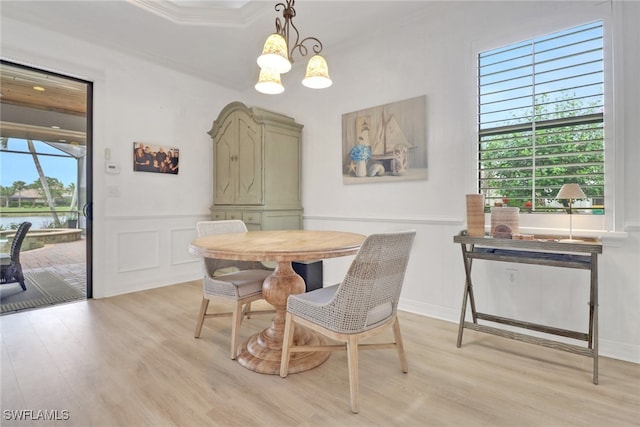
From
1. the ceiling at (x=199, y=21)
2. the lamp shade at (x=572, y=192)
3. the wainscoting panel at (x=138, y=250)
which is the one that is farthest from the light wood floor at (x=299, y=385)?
the ceiling at (x=199, y=21)

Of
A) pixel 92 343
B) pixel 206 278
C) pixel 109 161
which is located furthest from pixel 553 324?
pixel 109 161

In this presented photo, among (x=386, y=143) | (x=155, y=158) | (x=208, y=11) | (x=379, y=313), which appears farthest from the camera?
(x=155, y=158)

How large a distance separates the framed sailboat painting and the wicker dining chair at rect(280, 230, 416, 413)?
1478 mm

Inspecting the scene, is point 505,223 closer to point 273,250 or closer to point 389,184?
point 389,184

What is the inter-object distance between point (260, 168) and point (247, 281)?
170cm

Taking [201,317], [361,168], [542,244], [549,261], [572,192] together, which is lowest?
[201,317]

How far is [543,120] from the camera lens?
7.56ft

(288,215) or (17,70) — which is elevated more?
(17,70)

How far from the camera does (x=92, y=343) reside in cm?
221

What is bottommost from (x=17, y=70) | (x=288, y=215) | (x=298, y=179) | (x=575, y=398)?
(x=575, y=398)

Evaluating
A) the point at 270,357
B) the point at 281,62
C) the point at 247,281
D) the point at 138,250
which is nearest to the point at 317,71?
the point at 281,62

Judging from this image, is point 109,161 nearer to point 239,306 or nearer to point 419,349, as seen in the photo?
point 239,306

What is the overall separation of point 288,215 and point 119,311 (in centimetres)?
190

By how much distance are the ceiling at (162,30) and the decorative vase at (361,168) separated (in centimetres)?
103
